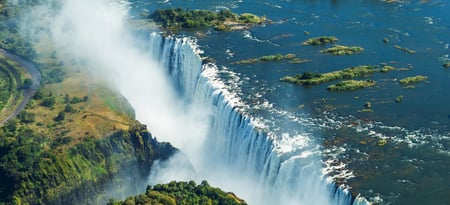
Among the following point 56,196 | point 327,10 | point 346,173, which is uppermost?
point 327,10

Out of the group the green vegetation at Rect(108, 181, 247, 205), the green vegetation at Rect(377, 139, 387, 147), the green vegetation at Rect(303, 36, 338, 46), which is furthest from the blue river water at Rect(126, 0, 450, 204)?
the green vegetation at Rect(108, 181, 247, 205)

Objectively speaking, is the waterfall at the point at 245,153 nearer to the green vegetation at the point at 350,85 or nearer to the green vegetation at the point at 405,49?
the green vegetation at the point at 350,85

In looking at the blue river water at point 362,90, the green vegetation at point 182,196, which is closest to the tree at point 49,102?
the blue river water at point 362,90

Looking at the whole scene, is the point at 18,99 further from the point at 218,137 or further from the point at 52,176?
the point at 218,137

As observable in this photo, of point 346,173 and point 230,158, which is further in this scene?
point 230,158

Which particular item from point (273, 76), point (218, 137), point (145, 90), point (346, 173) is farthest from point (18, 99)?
point (346, 173)

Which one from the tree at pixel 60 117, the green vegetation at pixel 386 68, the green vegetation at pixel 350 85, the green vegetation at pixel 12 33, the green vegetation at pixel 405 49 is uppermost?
the green vegetation at pixel 405 49

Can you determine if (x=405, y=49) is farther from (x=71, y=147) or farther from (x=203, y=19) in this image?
(x=71, y=147)
